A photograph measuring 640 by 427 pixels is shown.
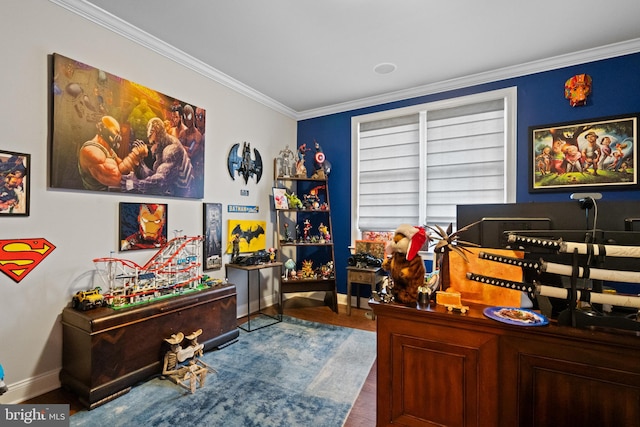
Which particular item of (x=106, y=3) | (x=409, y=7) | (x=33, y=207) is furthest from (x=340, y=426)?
(x=106, y=3)

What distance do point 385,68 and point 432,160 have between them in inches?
49.6

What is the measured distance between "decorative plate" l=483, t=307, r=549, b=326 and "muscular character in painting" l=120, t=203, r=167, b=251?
2.62 meters

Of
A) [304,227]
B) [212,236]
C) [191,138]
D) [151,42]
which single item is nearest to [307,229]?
[304,227]

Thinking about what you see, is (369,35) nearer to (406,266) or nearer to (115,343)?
(406,266)

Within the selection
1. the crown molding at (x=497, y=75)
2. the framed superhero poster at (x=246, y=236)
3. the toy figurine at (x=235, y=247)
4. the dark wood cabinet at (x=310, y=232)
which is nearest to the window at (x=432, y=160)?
the crown molding at (x=497, y=75)

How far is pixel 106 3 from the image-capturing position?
7.14 feet

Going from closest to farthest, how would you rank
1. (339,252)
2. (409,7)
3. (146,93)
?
(409,7) → (146,93) → (339,252)

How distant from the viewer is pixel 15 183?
1.88 meters

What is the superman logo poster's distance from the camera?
184 centimetres


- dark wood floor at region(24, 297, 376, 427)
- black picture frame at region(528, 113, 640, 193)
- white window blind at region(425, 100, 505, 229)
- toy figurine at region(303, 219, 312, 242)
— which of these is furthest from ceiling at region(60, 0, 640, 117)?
dark wood floor at region(24, 297, 376, 427)

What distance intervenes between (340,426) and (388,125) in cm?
344

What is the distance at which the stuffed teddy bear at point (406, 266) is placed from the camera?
1424mm

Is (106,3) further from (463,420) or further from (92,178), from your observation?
(463,420)

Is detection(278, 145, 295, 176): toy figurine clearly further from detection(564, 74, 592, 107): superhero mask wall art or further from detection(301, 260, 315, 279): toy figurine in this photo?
detection(564, 74, 592, 107): superhero mask wall art
